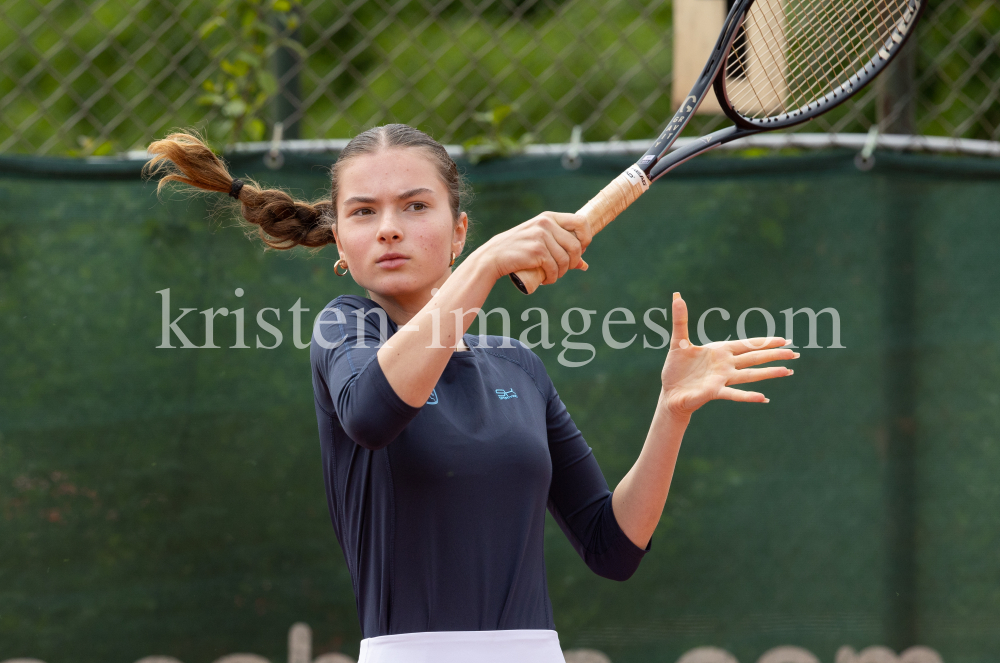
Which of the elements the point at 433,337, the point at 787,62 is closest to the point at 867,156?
the point at 787,62

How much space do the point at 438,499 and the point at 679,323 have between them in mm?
532

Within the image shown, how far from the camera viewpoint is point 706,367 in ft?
5.63

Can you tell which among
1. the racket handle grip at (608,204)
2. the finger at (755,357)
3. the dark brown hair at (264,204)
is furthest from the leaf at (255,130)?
the finger at (755,357)

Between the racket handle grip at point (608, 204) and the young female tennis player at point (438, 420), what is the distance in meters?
0.03

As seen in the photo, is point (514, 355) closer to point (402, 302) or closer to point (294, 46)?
point (402, 302)

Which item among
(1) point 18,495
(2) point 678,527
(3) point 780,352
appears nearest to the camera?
(3) point 780,352

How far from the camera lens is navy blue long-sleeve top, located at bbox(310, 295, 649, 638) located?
58.9 inches

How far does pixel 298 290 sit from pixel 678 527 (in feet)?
4.29

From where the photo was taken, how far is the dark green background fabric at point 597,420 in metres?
2.64

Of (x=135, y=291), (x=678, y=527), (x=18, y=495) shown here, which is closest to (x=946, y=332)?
(x=678, y=527)

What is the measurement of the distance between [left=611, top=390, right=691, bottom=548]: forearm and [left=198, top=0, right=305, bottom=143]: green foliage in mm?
1711

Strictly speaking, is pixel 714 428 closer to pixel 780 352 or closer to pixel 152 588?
pixel 780 352

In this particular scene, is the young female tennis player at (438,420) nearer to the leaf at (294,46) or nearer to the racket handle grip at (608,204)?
the racket handle grip at (608,204)

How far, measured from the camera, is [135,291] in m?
2.70
